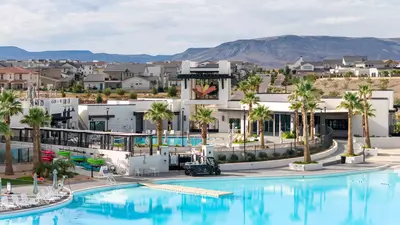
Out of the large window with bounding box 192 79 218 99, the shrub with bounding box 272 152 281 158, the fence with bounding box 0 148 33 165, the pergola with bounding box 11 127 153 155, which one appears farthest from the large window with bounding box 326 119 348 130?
the fence with bounding box 0 148 33 165

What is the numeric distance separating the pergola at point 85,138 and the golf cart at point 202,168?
270 cm

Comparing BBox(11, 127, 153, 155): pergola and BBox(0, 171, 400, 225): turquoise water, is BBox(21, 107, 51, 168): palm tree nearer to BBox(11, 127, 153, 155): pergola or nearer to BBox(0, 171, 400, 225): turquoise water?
BBox(11, 127, 153, 155): pergola

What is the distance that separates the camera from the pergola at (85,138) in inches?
1502

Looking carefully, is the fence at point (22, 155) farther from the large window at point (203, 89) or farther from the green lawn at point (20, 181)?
the large window at point (203, 89)

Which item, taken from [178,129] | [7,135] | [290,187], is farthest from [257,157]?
[178,129]

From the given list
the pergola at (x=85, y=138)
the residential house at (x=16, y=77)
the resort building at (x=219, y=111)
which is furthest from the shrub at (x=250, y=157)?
the residential house at (x=16, y=77)

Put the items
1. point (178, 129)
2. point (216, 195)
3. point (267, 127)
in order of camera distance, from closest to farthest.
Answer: point (216, 195) < point (267, 127) < point (178, 129)

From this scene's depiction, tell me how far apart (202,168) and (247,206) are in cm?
759

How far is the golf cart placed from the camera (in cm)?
3769

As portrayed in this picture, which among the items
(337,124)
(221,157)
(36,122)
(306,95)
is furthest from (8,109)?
(337,124)

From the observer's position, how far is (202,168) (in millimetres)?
37844

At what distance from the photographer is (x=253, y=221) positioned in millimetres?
27672

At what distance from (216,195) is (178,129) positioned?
31190 millimetres

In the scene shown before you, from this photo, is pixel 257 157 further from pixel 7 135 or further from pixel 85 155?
pixel 7 135
